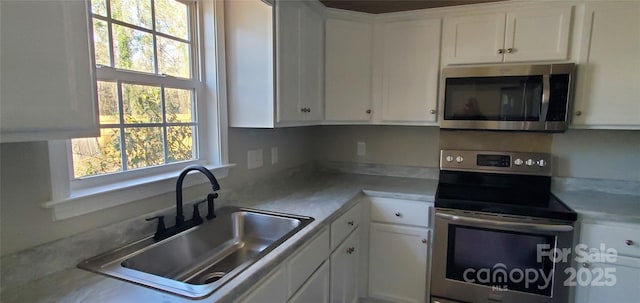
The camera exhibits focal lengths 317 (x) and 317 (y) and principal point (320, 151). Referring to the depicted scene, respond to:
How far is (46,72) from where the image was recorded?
2.28 ft

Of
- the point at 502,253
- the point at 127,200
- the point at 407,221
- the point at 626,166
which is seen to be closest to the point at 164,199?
the point at 127,200

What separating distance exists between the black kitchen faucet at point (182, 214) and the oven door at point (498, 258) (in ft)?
4.36

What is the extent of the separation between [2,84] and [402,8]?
7.87 ft

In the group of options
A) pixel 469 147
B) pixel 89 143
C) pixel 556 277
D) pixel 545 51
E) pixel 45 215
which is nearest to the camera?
pixel 45 215

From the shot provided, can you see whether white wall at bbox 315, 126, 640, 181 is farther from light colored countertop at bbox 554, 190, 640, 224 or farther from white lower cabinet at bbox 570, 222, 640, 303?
white lower cabinet at bbox 570, 222, 640, 303

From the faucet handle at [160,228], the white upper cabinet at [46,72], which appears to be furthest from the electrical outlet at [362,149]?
the white upper cabinet at [46,72]

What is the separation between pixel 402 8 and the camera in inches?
95.5

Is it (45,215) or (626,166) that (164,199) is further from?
(626,166)

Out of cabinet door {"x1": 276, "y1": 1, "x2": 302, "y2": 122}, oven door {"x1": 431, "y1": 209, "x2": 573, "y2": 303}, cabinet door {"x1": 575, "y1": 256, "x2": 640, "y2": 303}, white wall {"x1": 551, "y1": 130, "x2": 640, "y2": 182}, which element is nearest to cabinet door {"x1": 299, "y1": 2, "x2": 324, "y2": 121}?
cabinet door {"x1": 276, "y1": 1, "x2": 302, "y2": 122}

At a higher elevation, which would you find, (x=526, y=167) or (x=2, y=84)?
(x=2, y=84)

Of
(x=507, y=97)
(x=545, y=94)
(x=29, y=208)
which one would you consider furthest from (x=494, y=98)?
(x=29, y=208)

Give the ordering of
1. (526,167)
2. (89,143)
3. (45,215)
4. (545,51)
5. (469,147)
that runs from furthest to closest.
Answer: (469,147) → (526,167) → (545,51) → (89,143) → (45,215)

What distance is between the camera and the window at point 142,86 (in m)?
1.20

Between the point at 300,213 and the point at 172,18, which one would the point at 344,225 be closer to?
the point at 300,213
